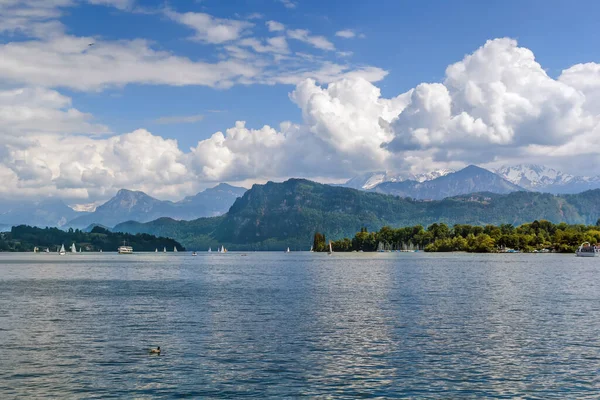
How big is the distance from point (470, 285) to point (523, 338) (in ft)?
255

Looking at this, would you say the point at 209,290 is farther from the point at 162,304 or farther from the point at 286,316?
the point at 286,316

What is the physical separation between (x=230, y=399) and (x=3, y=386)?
1825 cm

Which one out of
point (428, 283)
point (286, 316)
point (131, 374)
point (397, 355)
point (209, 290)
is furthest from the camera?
point (428, 283)

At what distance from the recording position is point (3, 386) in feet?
156

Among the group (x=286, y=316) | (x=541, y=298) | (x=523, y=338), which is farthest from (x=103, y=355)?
(x=541, y=298)

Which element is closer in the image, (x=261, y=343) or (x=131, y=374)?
(x=131, y=374)

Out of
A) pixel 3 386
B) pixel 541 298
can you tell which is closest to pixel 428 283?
pixel 541 298

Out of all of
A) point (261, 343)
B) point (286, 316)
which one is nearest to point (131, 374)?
point (261, 343)

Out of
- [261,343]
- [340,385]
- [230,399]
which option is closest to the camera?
[230,399]

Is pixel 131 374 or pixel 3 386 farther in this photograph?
pixel 131 374

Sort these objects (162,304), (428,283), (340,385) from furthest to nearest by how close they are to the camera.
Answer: (428,283) → (162,304) → (340,385)

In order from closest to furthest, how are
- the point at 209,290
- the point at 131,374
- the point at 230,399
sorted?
the point at 230,399, the point at 131,374, the point at 209,290

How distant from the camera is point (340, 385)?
47.0 m

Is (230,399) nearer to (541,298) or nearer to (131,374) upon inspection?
(131,374)
